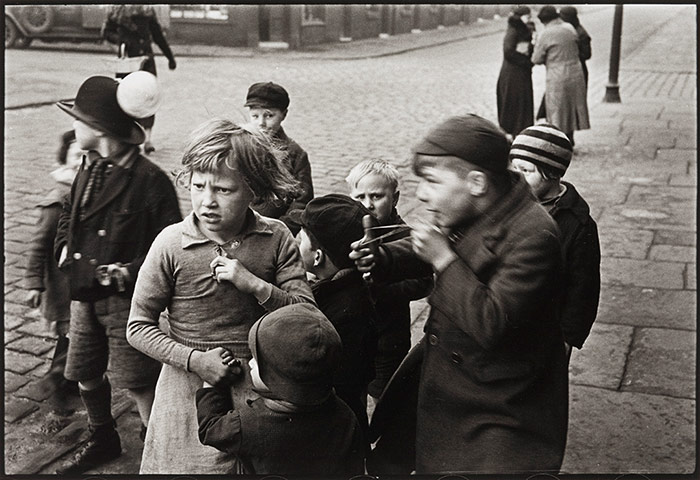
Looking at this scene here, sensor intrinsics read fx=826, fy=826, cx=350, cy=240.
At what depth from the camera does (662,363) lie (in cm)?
418

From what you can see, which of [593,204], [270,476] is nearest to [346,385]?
Result: [270,476]

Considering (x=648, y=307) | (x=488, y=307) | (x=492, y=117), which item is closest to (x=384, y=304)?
(x=488, y=307)

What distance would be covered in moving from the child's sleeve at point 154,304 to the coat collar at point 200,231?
0.05 meters

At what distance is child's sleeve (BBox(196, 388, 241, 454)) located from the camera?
7.32 feet

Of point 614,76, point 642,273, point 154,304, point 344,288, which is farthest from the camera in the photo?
point 614,76

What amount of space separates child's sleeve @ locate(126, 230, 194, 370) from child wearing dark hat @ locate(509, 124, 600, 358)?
51.6 inches

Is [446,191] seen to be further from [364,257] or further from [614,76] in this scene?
[614,76]

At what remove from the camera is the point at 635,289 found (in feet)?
16.9

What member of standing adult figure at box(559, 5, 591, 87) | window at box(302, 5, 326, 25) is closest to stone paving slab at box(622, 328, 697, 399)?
standing adult figure at box(559, 5, 591, 87)

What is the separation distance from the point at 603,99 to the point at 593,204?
19.4 feet

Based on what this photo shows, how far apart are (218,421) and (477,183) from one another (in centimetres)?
96

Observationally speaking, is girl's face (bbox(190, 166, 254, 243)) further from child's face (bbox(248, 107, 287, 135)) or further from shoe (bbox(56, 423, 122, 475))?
child's face (bbox(248, 107, 287, 135))

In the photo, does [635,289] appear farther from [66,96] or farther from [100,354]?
[66,96]

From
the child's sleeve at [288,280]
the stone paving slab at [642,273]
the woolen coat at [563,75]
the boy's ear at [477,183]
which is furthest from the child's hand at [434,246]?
the woolen coat at [563,75]
